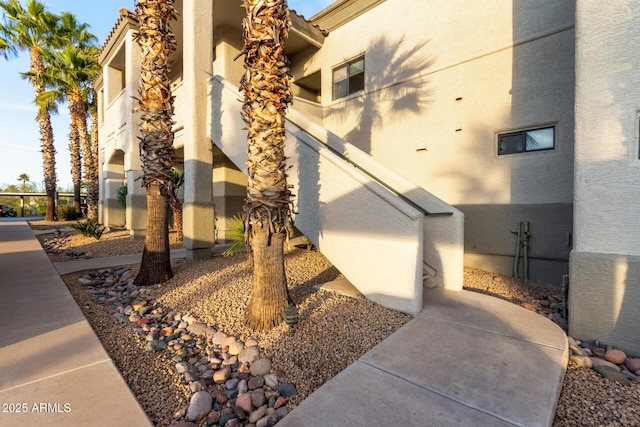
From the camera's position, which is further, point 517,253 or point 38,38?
point 38,38

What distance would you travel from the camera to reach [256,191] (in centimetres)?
388

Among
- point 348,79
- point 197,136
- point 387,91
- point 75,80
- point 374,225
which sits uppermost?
point 75,80

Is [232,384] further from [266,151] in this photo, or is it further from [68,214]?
[68,214]

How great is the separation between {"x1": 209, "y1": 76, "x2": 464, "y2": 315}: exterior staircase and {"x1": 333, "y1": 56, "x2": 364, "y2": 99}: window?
4807 millimetres

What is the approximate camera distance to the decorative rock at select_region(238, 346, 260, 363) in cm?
321

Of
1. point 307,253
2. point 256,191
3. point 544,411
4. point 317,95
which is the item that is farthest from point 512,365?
point 317,95

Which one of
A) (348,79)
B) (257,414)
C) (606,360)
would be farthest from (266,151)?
(348,79)

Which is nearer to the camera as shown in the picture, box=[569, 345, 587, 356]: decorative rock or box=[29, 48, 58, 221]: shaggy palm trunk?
box=[569, 345, 587, 356]: decorative rock

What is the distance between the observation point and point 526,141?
6.88 metres

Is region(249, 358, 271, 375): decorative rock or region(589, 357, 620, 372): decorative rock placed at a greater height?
region(249, 358, 271, 375): decorative rock

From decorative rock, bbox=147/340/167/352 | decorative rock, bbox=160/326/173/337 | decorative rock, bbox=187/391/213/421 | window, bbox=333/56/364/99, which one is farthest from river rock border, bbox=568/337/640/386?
window, bbox=333/56/364/99

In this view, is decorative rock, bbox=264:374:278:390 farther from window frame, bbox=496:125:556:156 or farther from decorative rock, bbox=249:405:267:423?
window frame, bbox=496:125:556:156

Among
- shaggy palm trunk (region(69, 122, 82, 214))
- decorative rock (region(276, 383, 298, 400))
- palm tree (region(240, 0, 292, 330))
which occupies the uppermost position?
A: shaggy palm trunk (region(69, 122, 82, 214))

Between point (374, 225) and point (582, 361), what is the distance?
2825mm
